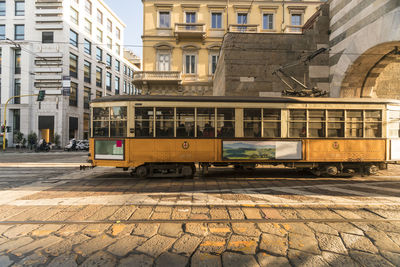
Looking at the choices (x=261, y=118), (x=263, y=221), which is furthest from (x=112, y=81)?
(x=263, y=221)

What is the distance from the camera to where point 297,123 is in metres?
7.04

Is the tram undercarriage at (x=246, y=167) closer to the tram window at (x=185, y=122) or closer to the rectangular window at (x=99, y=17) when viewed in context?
the tram window at (x=185, y=122)

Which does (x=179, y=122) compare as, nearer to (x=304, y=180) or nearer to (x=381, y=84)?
(x=304, y=180)

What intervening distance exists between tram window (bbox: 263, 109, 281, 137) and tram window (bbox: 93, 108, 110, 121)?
5.89 metres

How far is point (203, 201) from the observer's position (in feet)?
15.4

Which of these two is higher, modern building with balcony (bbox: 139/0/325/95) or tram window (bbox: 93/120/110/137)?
modern building with balcony (bbox: 139/0/325/95)

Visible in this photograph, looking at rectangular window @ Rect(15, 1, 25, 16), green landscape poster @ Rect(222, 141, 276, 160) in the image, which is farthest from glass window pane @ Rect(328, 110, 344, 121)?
rectangular window @ Rect(15, 1, 25, 16)

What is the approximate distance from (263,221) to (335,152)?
5.19 meters

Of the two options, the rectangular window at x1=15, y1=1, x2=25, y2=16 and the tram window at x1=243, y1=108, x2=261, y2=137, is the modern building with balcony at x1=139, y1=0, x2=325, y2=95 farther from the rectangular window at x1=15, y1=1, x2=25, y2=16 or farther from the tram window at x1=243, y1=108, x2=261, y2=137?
the rectangular window at x1=15, y1=1, x2=25, y2=16

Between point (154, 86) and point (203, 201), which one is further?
point (154, 86)

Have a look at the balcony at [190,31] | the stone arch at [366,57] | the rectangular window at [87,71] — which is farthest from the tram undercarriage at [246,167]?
the rectangular window at [87,71]

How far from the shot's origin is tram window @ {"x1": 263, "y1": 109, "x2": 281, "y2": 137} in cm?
696

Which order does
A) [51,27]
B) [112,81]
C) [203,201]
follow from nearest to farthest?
[203,201] → [51,27] → [112,81]

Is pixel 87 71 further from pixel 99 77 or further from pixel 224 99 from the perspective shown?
pixel 224 99
